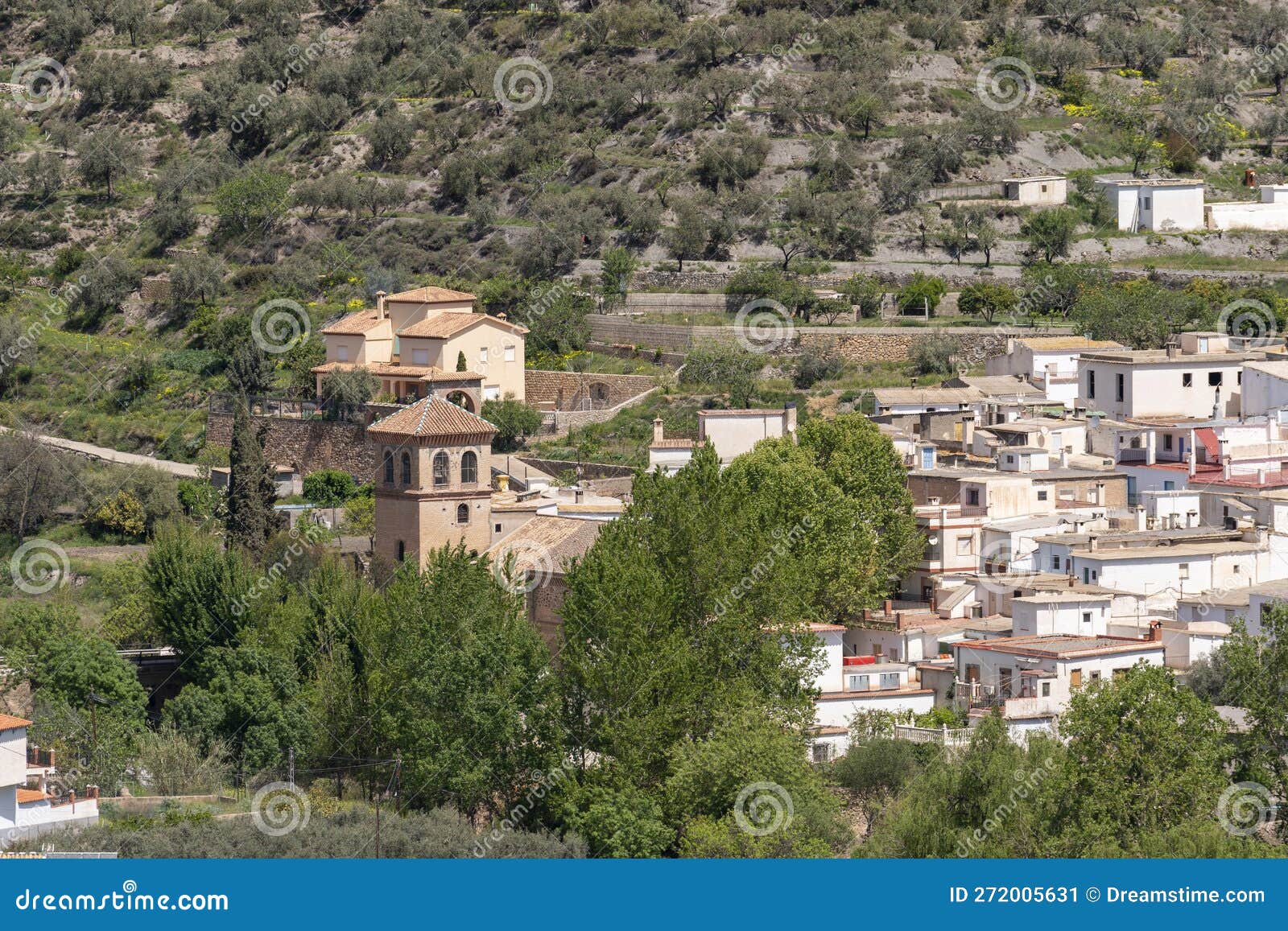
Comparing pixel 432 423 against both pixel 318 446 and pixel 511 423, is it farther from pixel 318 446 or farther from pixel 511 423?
pixel 318 446

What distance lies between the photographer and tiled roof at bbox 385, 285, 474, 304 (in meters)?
55.3

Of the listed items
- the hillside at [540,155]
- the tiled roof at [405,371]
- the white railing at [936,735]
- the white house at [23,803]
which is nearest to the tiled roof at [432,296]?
the tiled roof at [405,371]

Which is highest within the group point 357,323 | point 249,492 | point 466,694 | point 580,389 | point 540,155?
point 540,155

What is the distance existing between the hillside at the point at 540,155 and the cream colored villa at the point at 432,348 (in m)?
1.50

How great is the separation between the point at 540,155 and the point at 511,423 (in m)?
18.5

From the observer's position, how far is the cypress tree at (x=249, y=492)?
4372 centimetres

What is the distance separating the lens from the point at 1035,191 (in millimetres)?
63062

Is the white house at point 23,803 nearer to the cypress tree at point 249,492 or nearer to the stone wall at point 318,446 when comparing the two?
the cypress tree at point 249,492

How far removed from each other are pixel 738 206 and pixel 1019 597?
28.5m

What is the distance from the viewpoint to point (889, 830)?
27.0 metres

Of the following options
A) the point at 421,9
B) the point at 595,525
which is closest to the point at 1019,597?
the point at 595,525

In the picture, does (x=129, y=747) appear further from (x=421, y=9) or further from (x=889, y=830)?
(x=421, y=9)

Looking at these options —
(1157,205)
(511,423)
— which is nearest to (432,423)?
(511,423)

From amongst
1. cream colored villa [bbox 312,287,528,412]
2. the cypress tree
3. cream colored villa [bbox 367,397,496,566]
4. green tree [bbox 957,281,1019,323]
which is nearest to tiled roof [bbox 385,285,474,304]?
cream colored villa [bbox 312,287,528,412]
